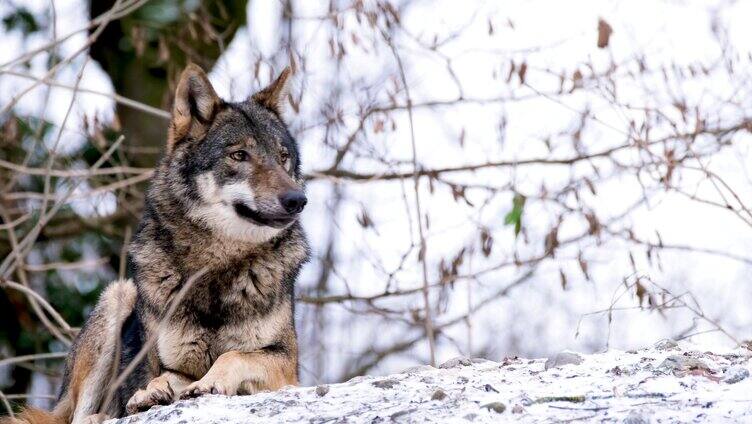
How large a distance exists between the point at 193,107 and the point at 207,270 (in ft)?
3.99

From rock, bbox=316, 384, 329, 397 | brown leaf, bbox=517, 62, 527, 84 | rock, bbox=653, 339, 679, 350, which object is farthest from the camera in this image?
brown leaf, bbox=517, 62, 527, 84

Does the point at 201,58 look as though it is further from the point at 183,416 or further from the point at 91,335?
the point at 183,416

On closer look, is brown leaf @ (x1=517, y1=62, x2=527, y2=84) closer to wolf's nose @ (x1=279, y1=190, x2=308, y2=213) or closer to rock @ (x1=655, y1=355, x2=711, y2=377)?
wolf's nose @ (x1=279, y1=190, x2=308, y2=213)

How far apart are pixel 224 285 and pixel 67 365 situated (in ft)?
5.15

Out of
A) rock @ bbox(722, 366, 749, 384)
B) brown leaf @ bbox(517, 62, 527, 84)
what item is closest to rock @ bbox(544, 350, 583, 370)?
rock @ bbox(722, 366, 749, 384)

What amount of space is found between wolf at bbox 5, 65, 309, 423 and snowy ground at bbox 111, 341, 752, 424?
0.78 m

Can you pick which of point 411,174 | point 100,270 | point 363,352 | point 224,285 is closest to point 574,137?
point 411,174

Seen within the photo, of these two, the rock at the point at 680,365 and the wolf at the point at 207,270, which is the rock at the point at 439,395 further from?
the wolf at the point at 207,270

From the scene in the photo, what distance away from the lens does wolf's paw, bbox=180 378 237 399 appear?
5473 mm

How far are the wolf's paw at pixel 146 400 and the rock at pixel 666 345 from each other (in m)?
2.58

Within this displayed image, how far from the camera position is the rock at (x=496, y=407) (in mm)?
4379

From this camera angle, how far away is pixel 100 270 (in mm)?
13023

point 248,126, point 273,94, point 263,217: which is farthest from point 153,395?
point 273,94

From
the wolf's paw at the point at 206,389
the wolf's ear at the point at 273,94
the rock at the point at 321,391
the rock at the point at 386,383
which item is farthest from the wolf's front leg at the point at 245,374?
the wolf's ear at the point at 273,94
